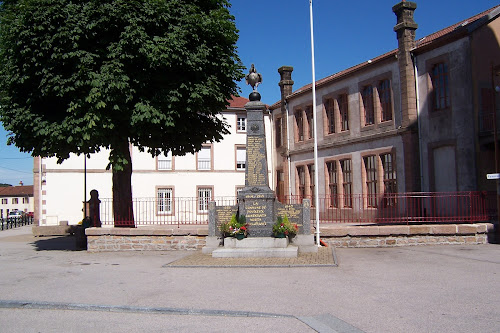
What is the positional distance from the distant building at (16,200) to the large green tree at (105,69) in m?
82.3

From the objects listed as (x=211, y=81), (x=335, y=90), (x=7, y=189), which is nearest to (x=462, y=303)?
(x=211, y=81)

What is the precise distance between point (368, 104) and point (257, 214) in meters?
13.4

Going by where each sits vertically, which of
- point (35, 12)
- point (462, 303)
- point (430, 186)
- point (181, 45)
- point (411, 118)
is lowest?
point (462, 303)

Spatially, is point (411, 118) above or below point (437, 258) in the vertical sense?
above

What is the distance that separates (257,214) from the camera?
1349 centimetres

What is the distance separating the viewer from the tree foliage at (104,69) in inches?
555

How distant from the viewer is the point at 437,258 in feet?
40.3

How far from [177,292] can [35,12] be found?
9962 mm

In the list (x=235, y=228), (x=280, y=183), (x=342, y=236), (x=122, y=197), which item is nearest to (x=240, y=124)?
(x=280, y=183)

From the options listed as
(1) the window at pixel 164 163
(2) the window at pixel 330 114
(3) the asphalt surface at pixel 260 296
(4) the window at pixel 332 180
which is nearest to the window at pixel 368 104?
(2) the window at pixel 330 114

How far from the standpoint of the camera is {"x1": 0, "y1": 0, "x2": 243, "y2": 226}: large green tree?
14094mm

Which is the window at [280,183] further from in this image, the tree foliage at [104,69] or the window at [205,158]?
the tree foliage at [104,69]

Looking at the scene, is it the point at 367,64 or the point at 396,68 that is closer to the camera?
the point at 396,68

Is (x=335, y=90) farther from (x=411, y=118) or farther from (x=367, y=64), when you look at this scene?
(x=411, y=118)
